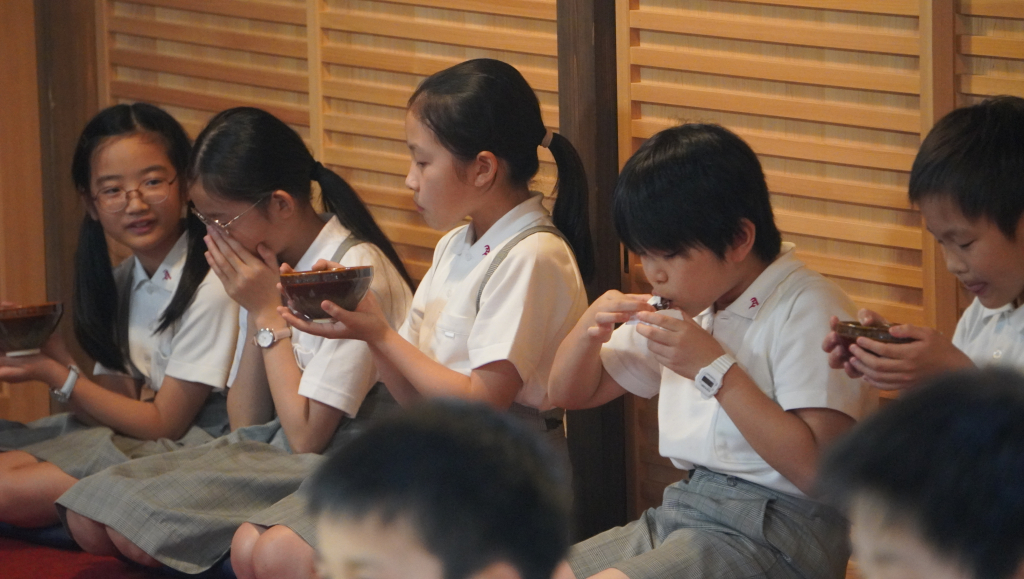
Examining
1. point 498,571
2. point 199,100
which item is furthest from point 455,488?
point 199,100

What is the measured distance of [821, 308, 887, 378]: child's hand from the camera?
1.52 meters

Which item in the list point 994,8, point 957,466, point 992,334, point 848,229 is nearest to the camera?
point 957,466

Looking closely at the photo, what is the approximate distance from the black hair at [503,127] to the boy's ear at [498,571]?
1324 millimetres

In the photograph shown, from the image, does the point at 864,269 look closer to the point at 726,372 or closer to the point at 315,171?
the point at 726,372

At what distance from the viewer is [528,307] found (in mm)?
2004

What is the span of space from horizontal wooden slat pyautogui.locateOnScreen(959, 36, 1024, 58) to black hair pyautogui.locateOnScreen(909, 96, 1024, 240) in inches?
10.6

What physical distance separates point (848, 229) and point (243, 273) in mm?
1279

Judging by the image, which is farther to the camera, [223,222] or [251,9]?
[251,9]

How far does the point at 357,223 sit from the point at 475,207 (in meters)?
0.43

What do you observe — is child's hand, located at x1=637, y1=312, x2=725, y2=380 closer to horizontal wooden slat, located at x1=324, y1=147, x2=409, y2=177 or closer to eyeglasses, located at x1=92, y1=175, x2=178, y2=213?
horizontal wooden slat, located at x1=324, y1=147, x2=409, y2=177

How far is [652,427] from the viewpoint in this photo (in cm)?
244

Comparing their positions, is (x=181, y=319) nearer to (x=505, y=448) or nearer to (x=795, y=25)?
(x=795, y=25)

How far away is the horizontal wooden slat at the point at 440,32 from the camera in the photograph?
2486 mm

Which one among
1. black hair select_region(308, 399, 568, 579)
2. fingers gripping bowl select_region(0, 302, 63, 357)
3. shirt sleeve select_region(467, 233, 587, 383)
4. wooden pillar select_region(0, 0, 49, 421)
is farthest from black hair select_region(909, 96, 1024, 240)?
wooden pillar select_region(0, 0, 49, 421)
